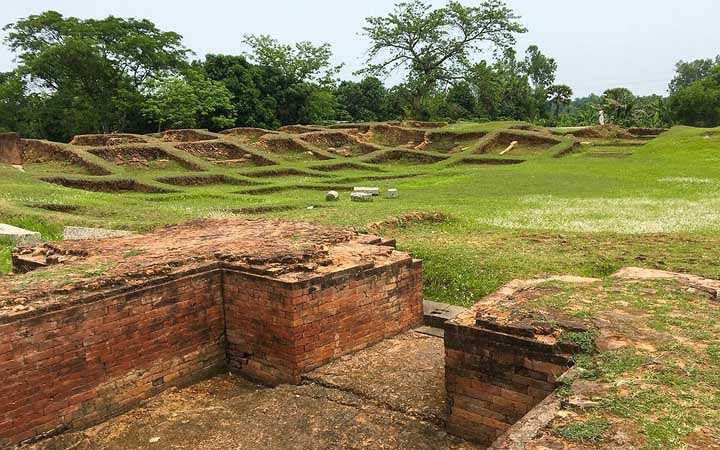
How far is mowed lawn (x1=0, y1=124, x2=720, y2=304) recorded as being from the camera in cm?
703

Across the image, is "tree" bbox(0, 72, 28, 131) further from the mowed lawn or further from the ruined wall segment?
the ruined wall segment

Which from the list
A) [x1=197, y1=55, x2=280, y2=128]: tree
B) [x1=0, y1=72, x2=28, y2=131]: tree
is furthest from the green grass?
[x1=0, y1=72, x2=28, y2=131]: tree

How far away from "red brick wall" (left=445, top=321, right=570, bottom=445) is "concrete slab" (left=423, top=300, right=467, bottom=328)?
78.3 inches

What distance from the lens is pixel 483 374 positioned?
3607 mm

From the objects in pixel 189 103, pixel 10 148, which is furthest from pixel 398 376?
pixel 189 103

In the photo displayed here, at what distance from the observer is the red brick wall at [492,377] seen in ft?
11.0

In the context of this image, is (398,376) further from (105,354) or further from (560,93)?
(560,93)

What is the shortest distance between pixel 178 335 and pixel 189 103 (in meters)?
29.0

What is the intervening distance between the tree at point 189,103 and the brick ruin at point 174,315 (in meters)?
27.5

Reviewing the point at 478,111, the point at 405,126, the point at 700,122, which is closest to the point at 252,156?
the point at 405,126

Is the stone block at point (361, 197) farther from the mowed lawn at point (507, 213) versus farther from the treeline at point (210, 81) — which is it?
the treeline at point (210, 81)

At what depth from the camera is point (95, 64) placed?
32.0 m

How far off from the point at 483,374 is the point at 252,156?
65.3ft

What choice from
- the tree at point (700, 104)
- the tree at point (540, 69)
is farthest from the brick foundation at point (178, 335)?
the tree at point (540, 69)
